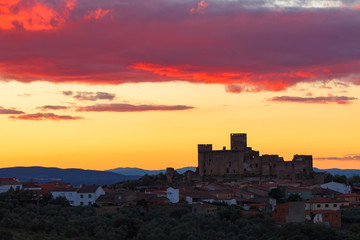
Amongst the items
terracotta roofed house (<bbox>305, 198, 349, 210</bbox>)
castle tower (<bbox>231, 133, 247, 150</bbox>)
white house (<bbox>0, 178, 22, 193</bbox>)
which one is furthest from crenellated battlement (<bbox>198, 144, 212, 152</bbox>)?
terracotta roofed house (<bbox>305, 198, 349, 210</bbox>)

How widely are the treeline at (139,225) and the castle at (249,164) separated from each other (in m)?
25.9

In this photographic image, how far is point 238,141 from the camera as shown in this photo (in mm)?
99188

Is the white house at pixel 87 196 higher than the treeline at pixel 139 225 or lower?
higher

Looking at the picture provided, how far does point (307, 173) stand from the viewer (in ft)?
309

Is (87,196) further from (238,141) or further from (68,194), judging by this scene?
(238,141)

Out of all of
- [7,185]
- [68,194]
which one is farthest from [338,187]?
[7,185]

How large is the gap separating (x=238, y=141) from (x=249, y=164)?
5176 millimetres

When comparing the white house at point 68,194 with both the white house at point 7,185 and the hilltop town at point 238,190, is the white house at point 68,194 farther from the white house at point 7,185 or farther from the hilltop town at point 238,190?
the white house at point 7,185

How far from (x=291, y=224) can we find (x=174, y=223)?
9501 mm

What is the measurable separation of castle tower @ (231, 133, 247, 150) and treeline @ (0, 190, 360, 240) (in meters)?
32.1

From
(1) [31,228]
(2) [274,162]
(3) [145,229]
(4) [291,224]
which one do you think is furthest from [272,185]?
(1) [31,228]

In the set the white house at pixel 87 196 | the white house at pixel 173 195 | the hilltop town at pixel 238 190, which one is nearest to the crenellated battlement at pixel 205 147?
the hilltop town at pixel 238 190

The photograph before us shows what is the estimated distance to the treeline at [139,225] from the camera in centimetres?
5244

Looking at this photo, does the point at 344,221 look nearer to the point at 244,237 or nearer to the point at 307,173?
the point at 244,237
